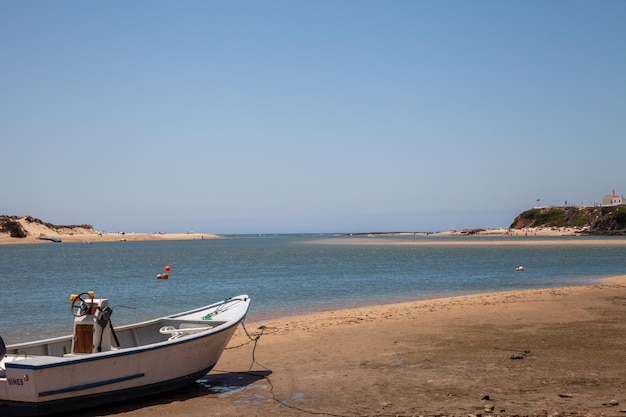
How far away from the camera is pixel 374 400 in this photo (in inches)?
377

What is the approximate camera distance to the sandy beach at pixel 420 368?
922 cm

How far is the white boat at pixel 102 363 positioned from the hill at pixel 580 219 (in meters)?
A: 152

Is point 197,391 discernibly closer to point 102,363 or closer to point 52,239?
point 102,363


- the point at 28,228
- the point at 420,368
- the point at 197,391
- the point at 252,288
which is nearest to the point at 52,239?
the point at 28,228

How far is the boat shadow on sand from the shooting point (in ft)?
32.4

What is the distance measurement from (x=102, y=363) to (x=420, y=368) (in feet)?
19.6

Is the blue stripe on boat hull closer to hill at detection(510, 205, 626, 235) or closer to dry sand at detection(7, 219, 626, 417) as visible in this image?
dry sand at detection(7, 219, 626, 417)

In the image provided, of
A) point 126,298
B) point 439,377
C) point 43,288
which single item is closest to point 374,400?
point 439,377

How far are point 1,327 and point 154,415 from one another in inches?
534

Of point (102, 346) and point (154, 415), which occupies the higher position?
point (102, 346)

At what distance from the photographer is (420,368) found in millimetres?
11625

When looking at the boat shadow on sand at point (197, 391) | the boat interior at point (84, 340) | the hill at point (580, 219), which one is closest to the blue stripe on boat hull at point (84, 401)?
the boat shadow on sand at point (197, 391)

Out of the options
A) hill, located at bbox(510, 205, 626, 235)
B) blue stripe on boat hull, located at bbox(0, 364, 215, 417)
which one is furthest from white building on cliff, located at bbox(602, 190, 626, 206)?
blue stripe on boat hull, located at bbox(0, 364, 215, 417)

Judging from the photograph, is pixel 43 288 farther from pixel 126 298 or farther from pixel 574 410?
pixel 574 410
